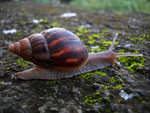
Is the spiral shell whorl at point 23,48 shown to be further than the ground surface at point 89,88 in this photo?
Yes

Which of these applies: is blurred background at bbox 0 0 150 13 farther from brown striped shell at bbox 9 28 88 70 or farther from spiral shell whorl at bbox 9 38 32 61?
spiral shell whorl at bbox 9 38 32 61

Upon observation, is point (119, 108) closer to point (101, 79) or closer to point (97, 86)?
point (97, 86)

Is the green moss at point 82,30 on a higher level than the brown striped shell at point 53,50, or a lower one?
lower

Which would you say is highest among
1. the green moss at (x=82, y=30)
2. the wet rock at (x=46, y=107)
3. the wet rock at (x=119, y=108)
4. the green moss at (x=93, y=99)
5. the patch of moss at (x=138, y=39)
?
the green moss at (x=82, y=30)

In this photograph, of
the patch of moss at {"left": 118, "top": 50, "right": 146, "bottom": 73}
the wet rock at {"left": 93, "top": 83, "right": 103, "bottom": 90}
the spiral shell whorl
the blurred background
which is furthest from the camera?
the blurred background

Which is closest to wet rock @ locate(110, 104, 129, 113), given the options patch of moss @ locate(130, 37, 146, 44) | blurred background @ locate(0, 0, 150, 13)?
patch of moss @ locate(130, 37, 146, 44)

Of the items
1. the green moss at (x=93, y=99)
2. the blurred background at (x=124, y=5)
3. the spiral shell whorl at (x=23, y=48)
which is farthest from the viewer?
the blurred background at (x=124, y=5)

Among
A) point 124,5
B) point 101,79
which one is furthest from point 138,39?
point 124,5

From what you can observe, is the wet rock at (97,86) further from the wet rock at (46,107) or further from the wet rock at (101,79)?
the wet rock at (46,107)

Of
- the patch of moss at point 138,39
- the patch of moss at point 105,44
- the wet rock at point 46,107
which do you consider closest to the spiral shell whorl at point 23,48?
the wet rock at point 46,107
